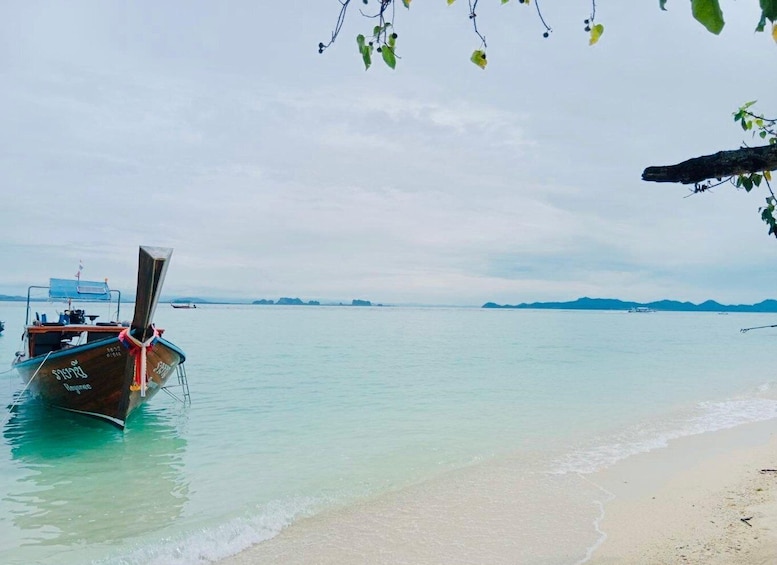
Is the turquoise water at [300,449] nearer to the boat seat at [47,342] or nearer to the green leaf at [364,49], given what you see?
the boat seat at [47,342]

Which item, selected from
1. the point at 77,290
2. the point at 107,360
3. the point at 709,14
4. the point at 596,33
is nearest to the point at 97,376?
the point at 107,360

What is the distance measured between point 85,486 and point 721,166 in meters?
8.79

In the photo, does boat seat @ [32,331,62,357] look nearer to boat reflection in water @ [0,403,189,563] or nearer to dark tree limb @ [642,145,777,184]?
boat reflection in water @ [0,403,189,563]

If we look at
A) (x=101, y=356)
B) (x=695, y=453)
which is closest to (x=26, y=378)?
(x=101, y=356)

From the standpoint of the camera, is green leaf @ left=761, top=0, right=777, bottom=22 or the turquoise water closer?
green leaf @ left=761, top=0, right=777, bottom=22

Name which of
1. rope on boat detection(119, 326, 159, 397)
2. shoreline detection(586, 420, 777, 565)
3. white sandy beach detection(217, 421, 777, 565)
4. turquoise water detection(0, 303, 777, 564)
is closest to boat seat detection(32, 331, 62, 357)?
turquoise water detection(0, 303, 777, 564)

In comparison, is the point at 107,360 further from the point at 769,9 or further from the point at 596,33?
the point at 769,9

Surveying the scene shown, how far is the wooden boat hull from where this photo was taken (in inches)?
392

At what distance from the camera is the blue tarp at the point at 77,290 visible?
13555 mm

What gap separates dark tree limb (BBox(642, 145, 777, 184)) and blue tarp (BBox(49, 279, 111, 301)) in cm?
1494

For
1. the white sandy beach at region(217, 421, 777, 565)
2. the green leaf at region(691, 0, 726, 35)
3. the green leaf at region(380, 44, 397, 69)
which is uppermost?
the green leaf at region(380, 44, 397, 69)

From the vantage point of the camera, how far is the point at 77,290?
13953 millimetres

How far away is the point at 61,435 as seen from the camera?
1048 centimetres

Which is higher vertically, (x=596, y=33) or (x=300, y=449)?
(x=596, y=33)
